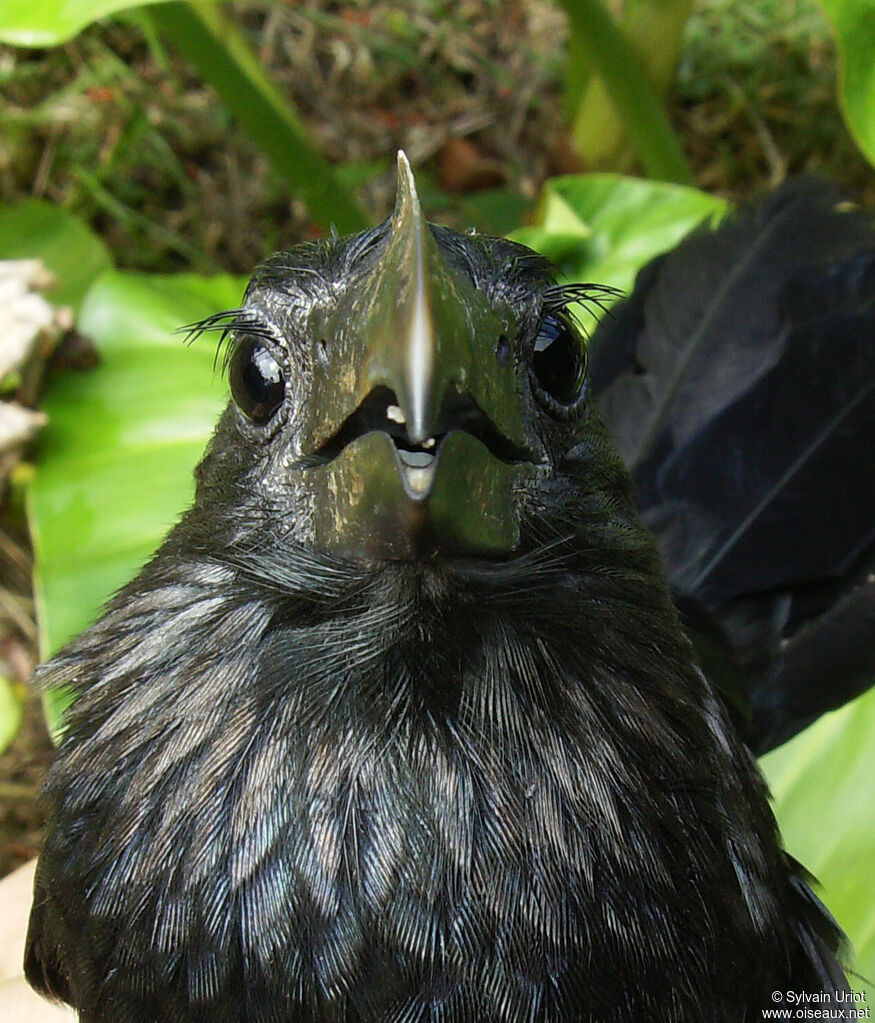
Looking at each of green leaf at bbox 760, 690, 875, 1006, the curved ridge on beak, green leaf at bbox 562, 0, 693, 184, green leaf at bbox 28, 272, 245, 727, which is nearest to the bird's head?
the curved ridge on beak

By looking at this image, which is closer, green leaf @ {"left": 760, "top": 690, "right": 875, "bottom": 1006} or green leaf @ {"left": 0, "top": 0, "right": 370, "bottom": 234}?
green leaf @ {"left": 760, "top": 690, "right": 875, "bottom": 1006}

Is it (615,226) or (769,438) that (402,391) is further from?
(615,226)

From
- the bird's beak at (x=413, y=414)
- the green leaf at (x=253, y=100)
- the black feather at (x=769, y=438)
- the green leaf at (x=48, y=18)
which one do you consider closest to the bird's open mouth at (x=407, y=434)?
the bird's beak at (x=413, y=414)

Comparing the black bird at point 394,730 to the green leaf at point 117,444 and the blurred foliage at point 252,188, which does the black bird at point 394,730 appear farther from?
the green leaf at point 117,444

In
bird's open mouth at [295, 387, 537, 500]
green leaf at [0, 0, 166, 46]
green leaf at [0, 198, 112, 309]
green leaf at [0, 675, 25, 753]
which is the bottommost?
green leaf at [0, 675, 25, 753]

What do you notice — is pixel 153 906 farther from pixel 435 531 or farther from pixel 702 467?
pixel 702 467

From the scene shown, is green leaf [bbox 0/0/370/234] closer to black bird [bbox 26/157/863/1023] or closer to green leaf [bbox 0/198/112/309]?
green leaf [bbox 0/198/112/309]
